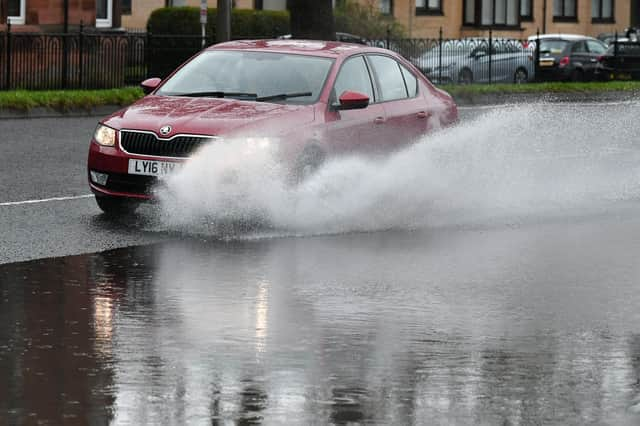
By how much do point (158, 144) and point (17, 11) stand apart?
23411 mm

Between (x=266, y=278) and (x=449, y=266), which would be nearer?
(x=266, y=278)

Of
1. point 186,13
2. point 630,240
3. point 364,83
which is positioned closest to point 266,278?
point 630,240

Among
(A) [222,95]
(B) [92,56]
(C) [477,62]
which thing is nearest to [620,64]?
(C) [477,62]

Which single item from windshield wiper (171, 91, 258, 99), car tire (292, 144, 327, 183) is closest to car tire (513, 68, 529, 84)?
windshield wiper (171, 91, 258, 99)

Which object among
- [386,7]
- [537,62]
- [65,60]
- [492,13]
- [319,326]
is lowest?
[319,326]

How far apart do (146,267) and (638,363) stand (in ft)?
13.4

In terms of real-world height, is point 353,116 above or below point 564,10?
below

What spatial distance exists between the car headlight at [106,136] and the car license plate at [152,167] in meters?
0.32

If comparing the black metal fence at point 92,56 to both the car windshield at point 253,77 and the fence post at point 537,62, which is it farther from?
the car windshield at point 253,77

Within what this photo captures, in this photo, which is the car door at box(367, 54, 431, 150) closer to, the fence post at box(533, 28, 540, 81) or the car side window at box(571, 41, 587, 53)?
the fence post at box(533, 28, 540, 81)

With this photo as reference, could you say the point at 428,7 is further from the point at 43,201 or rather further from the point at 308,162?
the point at 308,162

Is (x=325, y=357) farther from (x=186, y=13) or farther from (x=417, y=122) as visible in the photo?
(x=186, y=13)

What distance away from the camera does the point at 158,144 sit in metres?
13.6

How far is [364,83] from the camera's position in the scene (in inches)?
608
